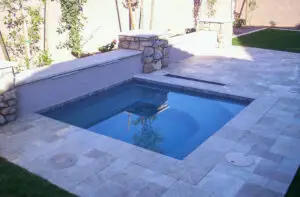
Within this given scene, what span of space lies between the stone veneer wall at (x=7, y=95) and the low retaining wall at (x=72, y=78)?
0.26 m

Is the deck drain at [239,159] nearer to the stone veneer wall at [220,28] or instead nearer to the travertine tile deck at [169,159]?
the travertine tile deck at [169,159]

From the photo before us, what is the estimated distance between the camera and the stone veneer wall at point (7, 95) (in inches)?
232

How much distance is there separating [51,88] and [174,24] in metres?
10.3

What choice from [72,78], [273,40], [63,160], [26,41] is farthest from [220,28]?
[63,160]

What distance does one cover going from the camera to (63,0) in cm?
942

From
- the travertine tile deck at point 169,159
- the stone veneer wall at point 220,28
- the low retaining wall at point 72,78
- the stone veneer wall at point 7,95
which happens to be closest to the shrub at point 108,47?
the low retaining wall at point 72,78

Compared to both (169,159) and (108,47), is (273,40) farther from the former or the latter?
(169,159)

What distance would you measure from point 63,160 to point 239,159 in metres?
2.91

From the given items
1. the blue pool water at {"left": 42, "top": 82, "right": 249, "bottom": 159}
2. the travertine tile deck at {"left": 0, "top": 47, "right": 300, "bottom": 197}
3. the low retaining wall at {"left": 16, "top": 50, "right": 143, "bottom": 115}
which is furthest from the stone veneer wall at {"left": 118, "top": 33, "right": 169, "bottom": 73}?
the travertine tile deck at {"left": 0, "top": 47, "right": 300, "bottom": 197}

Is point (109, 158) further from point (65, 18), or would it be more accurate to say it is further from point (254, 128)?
point (65, 18)

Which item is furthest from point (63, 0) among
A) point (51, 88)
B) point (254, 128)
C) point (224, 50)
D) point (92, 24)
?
point (224, 50)

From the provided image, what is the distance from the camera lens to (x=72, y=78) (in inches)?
301

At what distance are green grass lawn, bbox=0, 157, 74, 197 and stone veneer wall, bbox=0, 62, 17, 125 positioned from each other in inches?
70.9

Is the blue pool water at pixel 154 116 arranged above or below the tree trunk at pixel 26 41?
below
